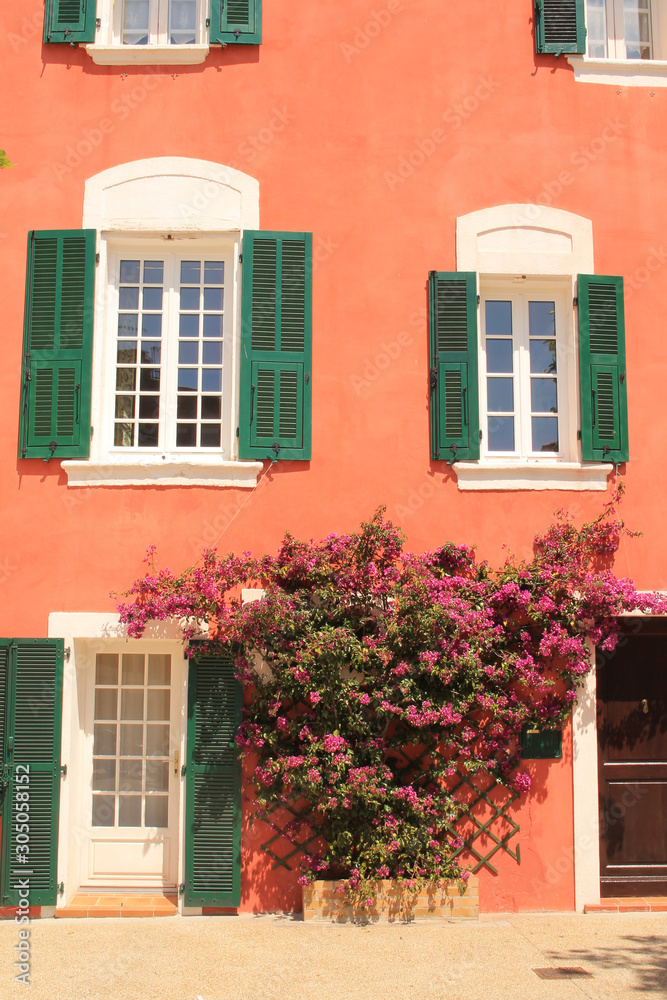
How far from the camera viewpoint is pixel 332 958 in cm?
563

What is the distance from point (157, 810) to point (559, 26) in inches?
285

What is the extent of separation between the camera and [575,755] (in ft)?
22.2

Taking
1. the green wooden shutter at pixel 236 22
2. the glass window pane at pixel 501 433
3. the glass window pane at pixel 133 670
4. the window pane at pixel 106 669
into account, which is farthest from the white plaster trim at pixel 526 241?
the window pane at pixel 106 669

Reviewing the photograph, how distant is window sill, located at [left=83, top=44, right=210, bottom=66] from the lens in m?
7.23

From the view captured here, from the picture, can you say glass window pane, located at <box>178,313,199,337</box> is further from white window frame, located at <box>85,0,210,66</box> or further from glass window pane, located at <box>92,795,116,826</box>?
glass window pane, located at <box>92,795,116,826</box>

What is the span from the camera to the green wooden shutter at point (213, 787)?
648cm

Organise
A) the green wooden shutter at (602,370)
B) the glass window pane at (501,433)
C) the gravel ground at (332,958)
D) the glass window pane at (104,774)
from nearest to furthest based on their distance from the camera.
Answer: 1. the gravel ground at (332,958)
2. the glass window pane at (104,774)
3. the green wooden shutter at (602,370)
4. the glass window pane at (501,433)

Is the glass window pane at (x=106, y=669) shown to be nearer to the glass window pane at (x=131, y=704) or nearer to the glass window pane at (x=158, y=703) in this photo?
the glass window pane at (x=131, y=704)

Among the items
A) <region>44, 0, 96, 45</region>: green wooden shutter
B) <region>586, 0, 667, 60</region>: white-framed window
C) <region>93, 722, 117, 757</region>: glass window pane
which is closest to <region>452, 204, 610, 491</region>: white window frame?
<region>586, 0, 667, 60</region>: white-framed window

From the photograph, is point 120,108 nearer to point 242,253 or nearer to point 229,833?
point 242,253

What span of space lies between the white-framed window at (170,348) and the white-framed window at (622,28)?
12.4ft

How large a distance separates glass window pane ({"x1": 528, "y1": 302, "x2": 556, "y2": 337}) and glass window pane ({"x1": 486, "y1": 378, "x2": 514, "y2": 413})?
1.59 feet

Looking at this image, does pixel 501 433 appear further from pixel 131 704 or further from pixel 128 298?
pixel 131 704

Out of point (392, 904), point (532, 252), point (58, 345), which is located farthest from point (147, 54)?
point (392, 904)
